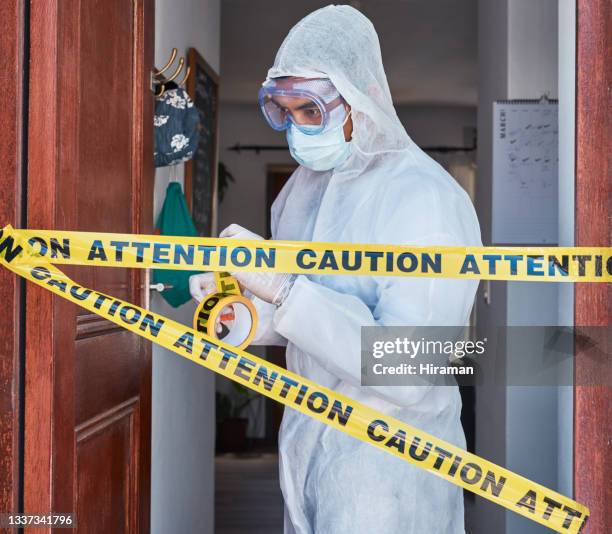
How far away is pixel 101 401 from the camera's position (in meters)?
2.07

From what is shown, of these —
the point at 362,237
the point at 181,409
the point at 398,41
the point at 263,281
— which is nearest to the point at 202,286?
the point at 263,281

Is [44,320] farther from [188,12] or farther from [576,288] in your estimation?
[188,12]

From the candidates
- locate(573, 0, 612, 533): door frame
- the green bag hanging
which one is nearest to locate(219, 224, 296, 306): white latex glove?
locate(573, 0, 612, 533): door frame

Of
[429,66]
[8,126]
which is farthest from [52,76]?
[429,66]

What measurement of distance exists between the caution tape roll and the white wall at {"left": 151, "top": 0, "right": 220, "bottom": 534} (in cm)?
90

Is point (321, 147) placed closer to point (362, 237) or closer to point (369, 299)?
point (362, 237)

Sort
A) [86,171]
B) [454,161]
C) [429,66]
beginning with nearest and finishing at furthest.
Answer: [86,171] → [429,66] → [454,161]

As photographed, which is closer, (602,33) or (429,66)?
(602,33)

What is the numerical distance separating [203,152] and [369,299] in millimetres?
1764

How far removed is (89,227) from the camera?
6.48ft

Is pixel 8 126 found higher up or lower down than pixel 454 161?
lower down

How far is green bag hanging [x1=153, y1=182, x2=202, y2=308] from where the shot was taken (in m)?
→ 2.72

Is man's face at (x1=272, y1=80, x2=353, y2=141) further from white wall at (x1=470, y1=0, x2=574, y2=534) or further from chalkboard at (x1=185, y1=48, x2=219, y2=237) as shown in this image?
white wall at (x1=470, y1=0, x2=574, y2=534)

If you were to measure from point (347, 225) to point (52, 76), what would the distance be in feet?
2.39
